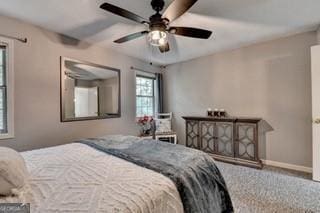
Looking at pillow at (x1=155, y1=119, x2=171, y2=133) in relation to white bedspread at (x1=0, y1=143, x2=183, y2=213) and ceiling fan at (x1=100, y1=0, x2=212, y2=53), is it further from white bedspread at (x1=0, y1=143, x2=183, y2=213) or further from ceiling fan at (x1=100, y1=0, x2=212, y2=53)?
white bedspread at (x1=0, y1=143, x2=183, y2=213)

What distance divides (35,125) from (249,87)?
3.95 meters

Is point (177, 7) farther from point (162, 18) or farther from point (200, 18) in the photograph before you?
point (200, 18)

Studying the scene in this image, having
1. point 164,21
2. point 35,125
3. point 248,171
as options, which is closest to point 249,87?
point 248,171

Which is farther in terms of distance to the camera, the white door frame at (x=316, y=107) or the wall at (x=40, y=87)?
the white door frame at (x=316, y=107)

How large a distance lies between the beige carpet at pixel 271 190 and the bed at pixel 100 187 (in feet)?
2.38

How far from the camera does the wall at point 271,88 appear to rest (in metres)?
3.36

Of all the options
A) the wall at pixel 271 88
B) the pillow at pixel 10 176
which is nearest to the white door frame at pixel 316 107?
the wall at pixel 271 88

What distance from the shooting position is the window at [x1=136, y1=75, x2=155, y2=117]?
4.83 meters

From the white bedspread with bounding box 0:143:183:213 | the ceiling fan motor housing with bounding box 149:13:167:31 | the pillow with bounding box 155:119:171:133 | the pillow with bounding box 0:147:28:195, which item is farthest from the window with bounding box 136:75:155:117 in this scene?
the pillow with bounding box 0:147:28:195

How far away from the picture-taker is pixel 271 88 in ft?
12.1

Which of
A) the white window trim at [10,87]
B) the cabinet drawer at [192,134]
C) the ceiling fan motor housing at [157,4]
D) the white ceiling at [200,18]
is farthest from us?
the cabinet drawer at [192,134]

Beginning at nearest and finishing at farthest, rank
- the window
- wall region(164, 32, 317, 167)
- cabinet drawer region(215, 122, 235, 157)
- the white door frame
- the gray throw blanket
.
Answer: the gray throw blanket < the white door frame < wall region(164, 32, 317, 167) < cabinet drawer region(215, 122, 235, 157) < the window

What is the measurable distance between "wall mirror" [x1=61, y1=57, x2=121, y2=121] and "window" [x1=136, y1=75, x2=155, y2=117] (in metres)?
0.74

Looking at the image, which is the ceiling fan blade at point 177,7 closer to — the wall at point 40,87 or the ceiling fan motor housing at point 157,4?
the ceiling fan motor housing at point 157,4
